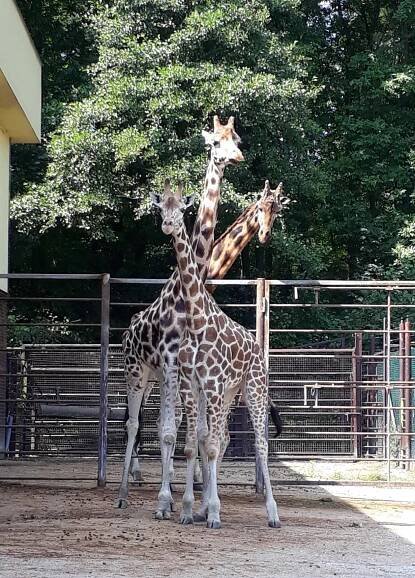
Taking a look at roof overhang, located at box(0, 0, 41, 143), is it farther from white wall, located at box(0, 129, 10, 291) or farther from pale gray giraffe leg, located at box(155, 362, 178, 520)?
pale gray giraffe leg, located at box(155, 362, 178, 520)

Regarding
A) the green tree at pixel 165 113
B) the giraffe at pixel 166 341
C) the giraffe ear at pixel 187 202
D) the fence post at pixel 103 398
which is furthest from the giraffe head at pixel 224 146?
the green tree at pixel 165 113

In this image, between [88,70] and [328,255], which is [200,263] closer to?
[88,70]

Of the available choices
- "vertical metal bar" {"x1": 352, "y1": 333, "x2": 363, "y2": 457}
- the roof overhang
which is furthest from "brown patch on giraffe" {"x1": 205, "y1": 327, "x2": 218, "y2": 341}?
"vertical metal bar" {"x1": 352, "y1": 333, "x2": 363, "y2": 457}

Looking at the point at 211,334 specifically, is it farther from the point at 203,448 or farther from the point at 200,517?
the point at 200,517

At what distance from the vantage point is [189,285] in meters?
9.23

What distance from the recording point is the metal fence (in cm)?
1177

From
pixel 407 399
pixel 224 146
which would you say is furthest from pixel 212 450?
pixel 407 399

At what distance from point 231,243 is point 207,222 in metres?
1.39

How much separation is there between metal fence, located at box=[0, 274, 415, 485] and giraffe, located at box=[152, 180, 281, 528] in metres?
1.77

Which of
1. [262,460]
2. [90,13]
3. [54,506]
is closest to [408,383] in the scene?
[262,460]

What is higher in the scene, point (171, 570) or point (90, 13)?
point (90, 13)

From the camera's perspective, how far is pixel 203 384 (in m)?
9.05

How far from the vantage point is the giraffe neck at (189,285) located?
9.16 m

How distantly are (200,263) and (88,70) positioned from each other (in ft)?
35.2
